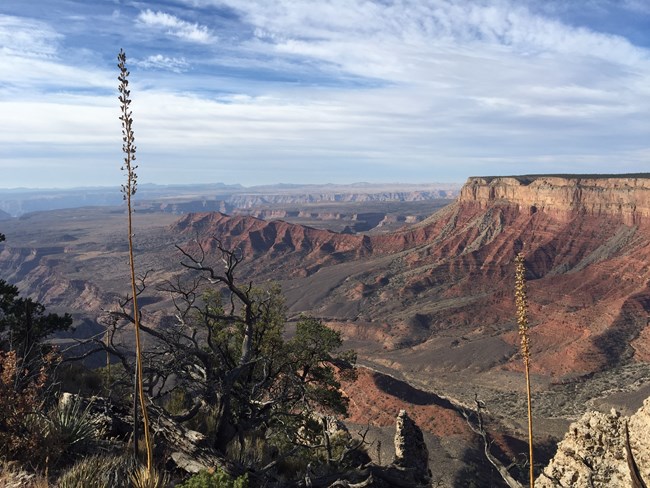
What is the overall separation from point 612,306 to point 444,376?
33.3 m

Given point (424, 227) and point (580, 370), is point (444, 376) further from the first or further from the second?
point (424, 227)

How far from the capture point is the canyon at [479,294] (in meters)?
58.6

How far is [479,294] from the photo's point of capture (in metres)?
106

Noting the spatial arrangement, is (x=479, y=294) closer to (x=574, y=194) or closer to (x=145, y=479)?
(x=574, y=194)

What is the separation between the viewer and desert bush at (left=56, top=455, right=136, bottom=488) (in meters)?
6.98

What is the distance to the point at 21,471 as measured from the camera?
24.6 feet

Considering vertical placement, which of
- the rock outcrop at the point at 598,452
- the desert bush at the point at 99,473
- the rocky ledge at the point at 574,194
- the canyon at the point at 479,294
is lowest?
the canyon at the point at 479,294

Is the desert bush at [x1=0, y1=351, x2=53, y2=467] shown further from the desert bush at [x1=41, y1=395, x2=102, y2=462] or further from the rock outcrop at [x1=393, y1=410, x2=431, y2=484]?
the rock outcrop at [x1=393, y1=410, x2=431, y2=484]

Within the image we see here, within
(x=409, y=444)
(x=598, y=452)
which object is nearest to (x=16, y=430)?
(x=598, y=452)

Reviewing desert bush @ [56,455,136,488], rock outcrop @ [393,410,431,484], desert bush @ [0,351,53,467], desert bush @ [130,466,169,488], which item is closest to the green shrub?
desert bush @ [130,466,169,488]

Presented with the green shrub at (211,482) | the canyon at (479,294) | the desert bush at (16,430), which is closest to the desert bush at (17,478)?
the desert bush at (16,430)

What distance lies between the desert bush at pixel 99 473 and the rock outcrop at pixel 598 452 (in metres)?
8.36

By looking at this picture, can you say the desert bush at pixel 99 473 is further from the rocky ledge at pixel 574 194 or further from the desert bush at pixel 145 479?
the rocky ledge at pixel 574 194

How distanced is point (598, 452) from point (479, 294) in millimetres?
100758
